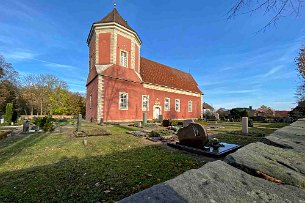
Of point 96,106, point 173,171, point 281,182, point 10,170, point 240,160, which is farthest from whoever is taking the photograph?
point 96,106

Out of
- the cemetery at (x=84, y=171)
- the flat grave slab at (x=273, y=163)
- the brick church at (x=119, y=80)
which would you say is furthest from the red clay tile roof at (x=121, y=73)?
the flat grave slab at (x=273, y=163)

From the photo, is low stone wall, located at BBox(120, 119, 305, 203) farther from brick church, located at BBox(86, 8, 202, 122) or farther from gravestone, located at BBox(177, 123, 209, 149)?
brick church, located at BBox(86, 8, 202, 122)

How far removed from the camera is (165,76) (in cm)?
3306

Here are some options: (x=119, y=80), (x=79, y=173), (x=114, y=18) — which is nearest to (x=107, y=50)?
(x=119, y=80)

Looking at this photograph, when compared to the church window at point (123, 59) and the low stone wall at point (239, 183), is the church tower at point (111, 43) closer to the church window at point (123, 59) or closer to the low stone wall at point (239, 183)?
the church window at point (123, 59)

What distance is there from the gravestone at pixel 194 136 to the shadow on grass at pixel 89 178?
1.61 metres

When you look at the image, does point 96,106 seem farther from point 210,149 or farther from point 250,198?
point 250,198

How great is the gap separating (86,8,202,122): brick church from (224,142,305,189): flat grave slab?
19.7 metres

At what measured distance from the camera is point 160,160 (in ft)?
19.4

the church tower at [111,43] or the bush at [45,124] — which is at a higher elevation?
the church tower at [111,43]

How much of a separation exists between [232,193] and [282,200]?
0.92ft

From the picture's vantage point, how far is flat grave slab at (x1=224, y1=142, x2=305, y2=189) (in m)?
1.53

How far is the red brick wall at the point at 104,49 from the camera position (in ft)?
76.4

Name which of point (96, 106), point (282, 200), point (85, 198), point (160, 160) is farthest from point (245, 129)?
point (96, 106)
